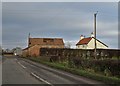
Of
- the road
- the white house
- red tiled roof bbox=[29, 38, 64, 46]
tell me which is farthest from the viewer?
red tiled roof bbox=[29, 38, 64, 46]

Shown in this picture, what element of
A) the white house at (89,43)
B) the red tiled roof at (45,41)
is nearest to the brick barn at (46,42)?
the red tiled roof at (45,41)

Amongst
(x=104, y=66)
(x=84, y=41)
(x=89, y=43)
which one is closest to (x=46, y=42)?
(x=84, y=41)

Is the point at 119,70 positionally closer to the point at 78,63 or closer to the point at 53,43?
the point at 78,63

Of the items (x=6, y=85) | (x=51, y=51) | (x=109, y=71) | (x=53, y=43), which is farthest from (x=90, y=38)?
(x=6, y=85)

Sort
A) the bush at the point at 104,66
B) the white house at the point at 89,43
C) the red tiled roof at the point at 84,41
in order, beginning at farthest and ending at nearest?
1. the red tiled roof at the point at 84,41
2. the white house at the point at 89,43
3. the bush at the point at 104,66

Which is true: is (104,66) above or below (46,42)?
below

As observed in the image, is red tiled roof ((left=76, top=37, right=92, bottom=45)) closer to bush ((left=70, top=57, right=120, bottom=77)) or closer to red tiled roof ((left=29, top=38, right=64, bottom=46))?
red tiled roof ((left=29, top=38, right=64, bottom=46))

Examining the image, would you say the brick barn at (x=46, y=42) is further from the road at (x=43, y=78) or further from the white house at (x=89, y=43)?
the road at (x=43, y=78)

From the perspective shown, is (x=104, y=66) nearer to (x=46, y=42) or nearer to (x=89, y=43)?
(x=89, y=43)

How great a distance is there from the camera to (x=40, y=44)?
416ft

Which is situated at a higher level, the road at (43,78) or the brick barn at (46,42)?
the brick barn at (46,42)

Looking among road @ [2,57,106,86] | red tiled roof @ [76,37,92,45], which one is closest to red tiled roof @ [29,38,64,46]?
red tiled roof @ [76,37,92,45]

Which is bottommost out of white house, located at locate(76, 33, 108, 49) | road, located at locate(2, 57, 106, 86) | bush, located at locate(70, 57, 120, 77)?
road, located at locate(2, 57, 106, 86)

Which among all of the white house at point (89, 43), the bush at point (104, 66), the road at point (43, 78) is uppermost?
the white house at point (89, 43)
